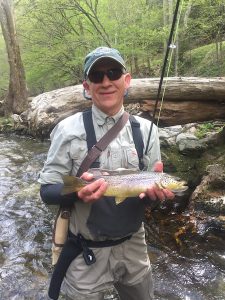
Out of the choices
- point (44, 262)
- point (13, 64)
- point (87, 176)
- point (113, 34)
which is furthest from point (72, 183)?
point (13, 64)

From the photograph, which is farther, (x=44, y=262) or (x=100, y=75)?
(x=44, y=262)

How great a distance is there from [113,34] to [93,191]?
A: 15951 millimetres

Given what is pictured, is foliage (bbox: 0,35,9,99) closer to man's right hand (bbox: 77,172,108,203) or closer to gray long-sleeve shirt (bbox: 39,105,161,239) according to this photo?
gray long-sleeve shirt (bbox: 39,105,161,239)

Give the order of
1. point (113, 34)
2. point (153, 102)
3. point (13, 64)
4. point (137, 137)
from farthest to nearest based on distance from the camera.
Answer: point (13, 64), point (113, 34), point (153, 102), point (137, 137)

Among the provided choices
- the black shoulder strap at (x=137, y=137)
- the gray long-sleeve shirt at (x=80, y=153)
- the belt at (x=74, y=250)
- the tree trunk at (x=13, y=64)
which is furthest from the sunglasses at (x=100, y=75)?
the tree trunk at (x=13, y=64)

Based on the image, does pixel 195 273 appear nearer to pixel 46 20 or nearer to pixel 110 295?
pixel 110 295

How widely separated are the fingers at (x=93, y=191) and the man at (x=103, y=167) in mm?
76

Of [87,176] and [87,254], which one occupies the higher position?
[87,176]

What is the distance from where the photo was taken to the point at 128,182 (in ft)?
7.72

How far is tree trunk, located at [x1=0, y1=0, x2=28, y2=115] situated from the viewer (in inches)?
679

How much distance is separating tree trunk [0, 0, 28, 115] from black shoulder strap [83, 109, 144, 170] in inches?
604

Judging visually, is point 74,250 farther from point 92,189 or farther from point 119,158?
point 119,158

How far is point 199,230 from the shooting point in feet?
17.5

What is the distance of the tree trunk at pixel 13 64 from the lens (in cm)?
1723
